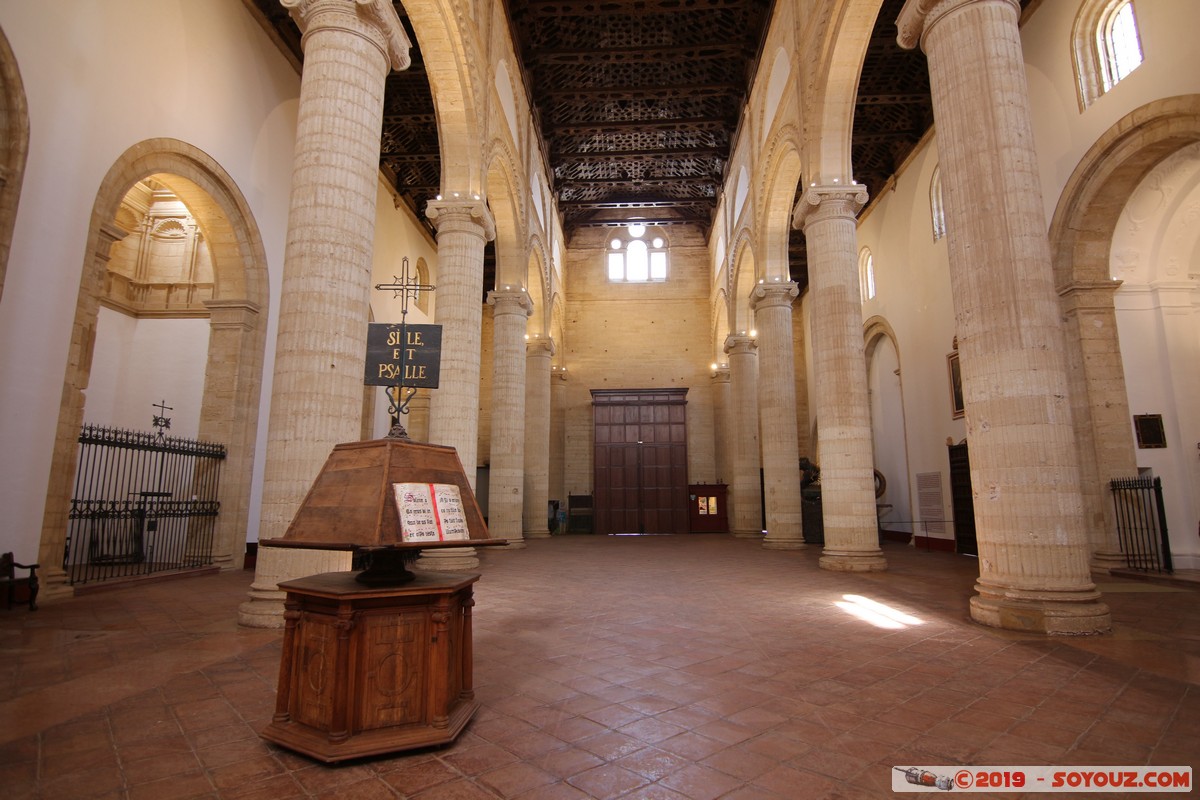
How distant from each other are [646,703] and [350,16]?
7061 millimetres

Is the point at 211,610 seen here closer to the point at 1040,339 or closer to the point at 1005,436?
the point at 1005,436

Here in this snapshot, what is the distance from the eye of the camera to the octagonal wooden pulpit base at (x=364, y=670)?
288 cm

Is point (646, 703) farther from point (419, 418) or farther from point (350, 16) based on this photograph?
point (419, 418)

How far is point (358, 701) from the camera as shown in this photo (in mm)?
2934

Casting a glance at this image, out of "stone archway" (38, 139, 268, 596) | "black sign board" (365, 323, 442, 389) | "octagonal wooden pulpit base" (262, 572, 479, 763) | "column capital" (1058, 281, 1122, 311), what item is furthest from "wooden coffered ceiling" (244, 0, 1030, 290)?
"octagonal wooden pulpit base" (262, 572, 479, 763)

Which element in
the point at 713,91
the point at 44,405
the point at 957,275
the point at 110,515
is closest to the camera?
the point at 957,275

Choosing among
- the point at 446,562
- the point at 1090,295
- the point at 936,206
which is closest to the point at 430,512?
the point at 446,562

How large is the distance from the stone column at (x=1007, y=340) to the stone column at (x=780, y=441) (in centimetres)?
746

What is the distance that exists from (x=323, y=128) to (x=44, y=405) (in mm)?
4819

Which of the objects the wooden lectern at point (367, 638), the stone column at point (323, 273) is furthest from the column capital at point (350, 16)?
the wooden lectern at point (367, 638)

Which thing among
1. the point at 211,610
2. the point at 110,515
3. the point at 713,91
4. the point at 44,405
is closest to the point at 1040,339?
the point at 211,610

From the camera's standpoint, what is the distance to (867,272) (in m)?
18.4

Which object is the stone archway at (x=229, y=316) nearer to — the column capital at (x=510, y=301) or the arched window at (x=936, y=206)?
the column capital at (x=510, y=301)

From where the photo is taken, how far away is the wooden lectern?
9.47 ft
